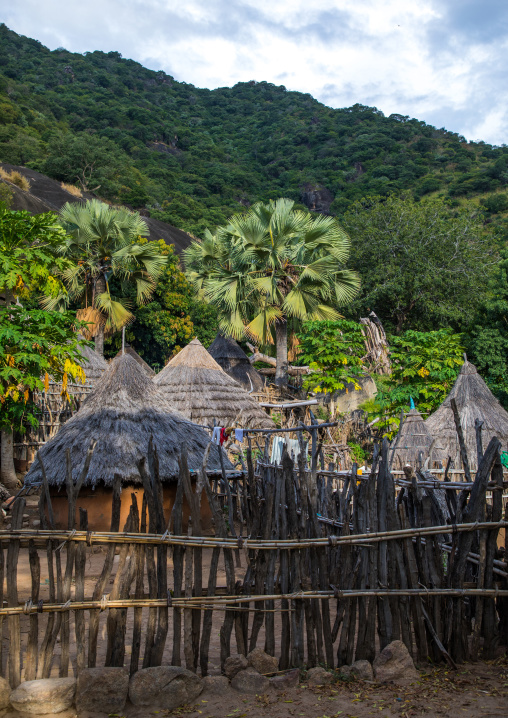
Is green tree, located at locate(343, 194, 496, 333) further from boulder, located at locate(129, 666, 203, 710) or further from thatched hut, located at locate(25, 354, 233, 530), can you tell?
boulder, located at locate(129, 666, 203, 710)

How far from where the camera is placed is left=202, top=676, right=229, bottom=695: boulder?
381 centimetres

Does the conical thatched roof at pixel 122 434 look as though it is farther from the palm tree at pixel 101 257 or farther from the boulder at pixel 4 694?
the palm tree at pixel 101 257

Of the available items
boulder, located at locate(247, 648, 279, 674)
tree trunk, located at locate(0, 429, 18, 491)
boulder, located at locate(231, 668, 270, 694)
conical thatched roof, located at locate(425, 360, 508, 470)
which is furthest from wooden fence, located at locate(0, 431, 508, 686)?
tree trunk, located at locate(0, 429, 18, 491)

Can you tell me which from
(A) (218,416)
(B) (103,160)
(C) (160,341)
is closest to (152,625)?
(A) (218,416)

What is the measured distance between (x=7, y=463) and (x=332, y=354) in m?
9.31

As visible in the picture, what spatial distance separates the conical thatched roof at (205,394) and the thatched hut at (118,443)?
3814mm

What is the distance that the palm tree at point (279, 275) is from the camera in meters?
19.1

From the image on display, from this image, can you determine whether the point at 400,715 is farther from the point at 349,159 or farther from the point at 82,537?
the point at 349,159

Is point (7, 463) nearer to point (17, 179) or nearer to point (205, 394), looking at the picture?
point (205, 394)

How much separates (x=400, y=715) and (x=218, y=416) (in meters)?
10.8

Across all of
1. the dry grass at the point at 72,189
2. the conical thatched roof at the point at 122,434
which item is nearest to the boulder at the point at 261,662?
the conical thatched roof at the point at 122,434

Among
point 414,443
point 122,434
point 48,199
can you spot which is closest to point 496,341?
point 414,443

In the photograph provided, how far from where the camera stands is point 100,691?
3.62 meters

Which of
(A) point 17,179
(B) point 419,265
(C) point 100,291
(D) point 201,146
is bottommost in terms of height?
(C) point 100,291
